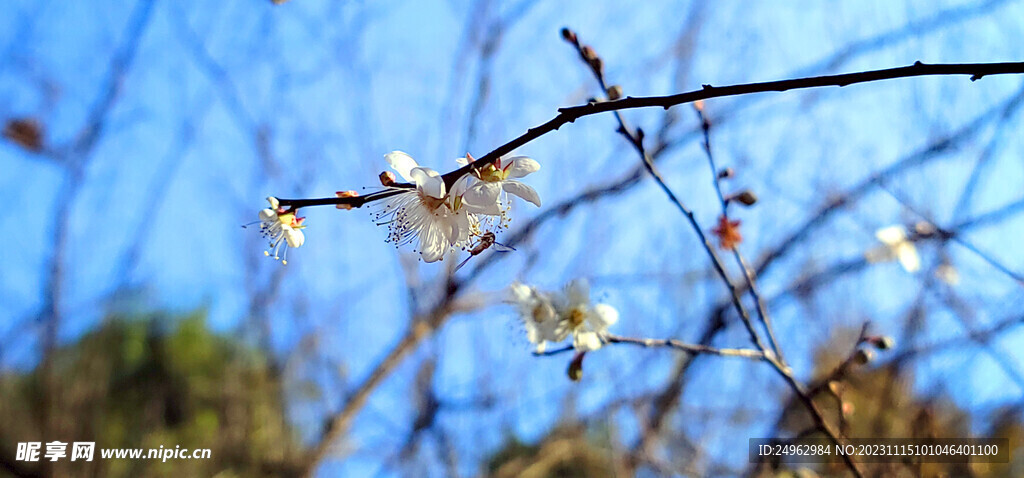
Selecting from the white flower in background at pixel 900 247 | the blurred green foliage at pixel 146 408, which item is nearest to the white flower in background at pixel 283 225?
the white flower in background at pixel 900 247

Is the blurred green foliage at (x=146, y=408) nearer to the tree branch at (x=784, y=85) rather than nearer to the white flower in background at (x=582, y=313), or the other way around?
the white flower in background at (x=582, y=313)

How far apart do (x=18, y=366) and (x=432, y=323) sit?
95.1 inches

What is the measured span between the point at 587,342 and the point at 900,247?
4.99 ft

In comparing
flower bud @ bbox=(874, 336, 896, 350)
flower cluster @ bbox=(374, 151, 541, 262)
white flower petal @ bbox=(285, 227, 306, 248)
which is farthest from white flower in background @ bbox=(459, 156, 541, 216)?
flower bud @ bbox=(874, 336, 896, 350)

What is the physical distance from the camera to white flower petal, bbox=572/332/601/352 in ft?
3.91

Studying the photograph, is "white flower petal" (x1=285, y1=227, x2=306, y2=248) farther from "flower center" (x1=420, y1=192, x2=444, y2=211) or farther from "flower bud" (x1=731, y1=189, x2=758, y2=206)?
"flower bud" (x1=731, y1=189, x2=758, y2=206)

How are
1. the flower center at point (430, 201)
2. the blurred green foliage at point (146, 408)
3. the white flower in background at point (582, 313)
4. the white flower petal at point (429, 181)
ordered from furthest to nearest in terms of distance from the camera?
the blurred green foliage at point (146, 408), the white flower in background at point (582, 313), the flower center at point (430, 201), the white flower petal at point (429, 181)

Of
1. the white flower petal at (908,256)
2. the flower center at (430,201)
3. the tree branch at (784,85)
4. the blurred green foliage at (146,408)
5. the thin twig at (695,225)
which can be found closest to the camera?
the tree branch at (784,85)

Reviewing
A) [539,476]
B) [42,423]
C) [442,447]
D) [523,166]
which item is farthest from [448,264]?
[42,423]

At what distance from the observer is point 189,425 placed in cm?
452

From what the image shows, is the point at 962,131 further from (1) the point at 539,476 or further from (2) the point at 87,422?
(2) the point at 87,422

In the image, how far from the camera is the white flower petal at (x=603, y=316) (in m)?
1.30

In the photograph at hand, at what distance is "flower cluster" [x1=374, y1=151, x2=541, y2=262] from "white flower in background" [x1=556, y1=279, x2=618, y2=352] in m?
0.48

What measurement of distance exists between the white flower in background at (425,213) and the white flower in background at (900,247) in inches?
73.5
